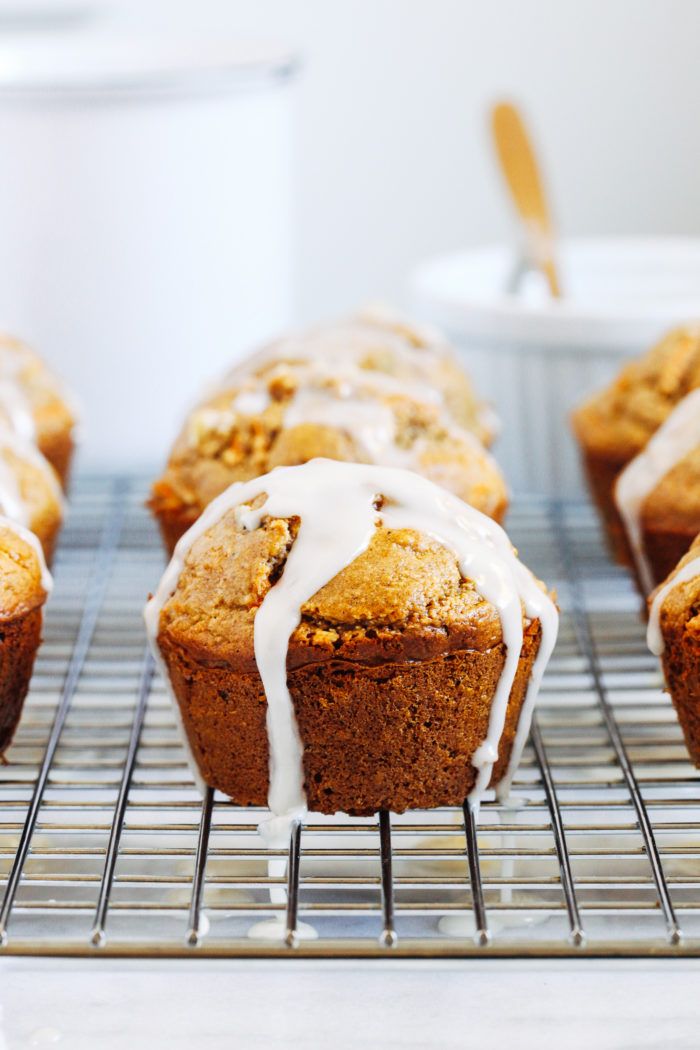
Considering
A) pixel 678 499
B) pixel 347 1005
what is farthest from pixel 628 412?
pixel 347 1005

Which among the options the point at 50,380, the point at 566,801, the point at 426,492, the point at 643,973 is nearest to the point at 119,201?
the point at 50,380

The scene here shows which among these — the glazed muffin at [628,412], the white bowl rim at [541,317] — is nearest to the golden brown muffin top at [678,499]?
the glazed muffin at [628,412]

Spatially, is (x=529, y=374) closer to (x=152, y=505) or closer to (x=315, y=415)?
(x=315, y=415)

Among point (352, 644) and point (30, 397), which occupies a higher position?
point (352, 644)

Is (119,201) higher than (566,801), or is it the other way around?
(119,201)

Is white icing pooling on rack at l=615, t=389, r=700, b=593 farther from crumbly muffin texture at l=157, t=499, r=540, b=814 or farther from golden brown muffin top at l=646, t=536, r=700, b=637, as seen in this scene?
crumbly muffin texture at l=157, t=499, r=540, b=814

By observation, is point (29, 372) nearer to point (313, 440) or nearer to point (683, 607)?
point (313, 440)

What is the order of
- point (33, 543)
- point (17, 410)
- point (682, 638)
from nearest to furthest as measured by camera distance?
point (682, 638) < point (33, 543) < point (17, 410)
